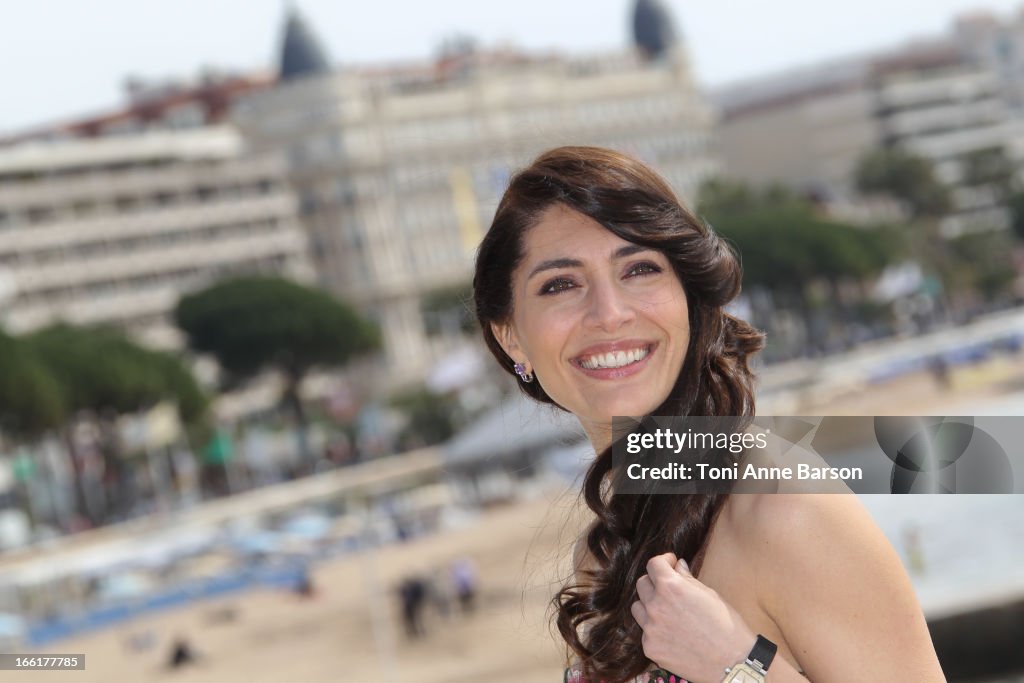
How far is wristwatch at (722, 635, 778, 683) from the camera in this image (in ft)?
5.62

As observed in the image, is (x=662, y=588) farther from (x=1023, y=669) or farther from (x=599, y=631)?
(x=1023, y=669)

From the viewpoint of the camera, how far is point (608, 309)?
1949 millimetres

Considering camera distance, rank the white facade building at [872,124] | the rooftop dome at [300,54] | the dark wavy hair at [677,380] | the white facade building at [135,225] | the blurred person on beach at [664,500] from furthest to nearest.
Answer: the white facade building at [872,124]
the rooftop dome at [300,54]
the white facade building at [135,225]
the dark wavy hair at [677,380]
the blurred person on beach at [664,500]

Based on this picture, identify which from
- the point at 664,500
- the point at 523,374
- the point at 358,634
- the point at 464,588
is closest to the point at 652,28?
the point at 464,588

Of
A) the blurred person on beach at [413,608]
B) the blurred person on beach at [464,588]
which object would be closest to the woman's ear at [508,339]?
the blurred person on beach at [413,608]

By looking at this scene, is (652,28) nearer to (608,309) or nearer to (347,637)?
(347,637)

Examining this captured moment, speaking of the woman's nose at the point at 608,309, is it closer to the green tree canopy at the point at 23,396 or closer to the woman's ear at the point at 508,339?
the woman's ear at the point at 508,339

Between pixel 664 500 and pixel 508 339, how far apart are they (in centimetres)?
41

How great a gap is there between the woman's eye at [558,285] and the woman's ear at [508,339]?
172 mm

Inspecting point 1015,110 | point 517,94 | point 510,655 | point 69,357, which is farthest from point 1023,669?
point 1015,110

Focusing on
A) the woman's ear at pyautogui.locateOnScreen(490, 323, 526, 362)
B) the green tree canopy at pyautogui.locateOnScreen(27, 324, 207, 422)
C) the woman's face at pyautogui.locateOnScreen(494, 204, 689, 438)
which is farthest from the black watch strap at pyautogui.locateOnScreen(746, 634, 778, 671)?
the green tree canopy at pyautogui.locateOnScreen(27, 324, 207, 422)

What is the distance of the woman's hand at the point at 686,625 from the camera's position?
Result: 1738 mm

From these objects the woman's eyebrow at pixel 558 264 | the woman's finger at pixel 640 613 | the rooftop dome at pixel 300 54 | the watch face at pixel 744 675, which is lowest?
the watch face at pixel 744 675

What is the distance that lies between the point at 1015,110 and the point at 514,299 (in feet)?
346
